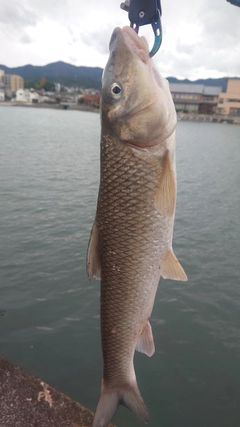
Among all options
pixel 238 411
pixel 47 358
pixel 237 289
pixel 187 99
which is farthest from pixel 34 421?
pixel 187 99

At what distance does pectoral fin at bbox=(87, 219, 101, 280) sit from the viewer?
7.44 feet

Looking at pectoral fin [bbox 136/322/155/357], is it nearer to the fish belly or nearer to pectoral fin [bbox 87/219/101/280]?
the fish belly

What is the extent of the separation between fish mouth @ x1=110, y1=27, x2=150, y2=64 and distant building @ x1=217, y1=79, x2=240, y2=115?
332 feet

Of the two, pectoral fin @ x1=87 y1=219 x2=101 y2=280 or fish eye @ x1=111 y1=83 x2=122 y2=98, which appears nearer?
fish eye @ x1=111 y1=83 x2=122 y2=98

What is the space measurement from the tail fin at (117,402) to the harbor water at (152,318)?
2021mm

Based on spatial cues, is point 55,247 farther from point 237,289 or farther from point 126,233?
point 126,233

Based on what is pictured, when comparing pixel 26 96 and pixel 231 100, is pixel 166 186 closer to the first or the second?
pixel 231 100

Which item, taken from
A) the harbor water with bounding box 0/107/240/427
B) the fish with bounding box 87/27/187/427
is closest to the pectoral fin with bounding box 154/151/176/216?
the fish with bounding box 87/27/187/427

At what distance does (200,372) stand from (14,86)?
203 metres

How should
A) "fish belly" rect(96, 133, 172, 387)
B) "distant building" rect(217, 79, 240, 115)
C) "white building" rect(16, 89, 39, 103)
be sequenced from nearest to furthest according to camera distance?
"fish belly" rect(96, 133, 172, 387), "distant building" rect(217, 79, 240, 115), "white building" rect(16, 89, 39, 103)

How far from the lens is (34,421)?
3139 millimetres

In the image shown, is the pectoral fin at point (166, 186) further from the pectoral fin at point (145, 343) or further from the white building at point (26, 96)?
the white building at point (26, 96)

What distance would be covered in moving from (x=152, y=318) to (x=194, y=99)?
10483 cm

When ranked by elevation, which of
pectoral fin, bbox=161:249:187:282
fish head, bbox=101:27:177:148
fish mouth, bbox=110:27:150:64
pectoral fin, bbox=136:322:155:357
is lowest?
pectoral fin, bbox=136:322:155:357
